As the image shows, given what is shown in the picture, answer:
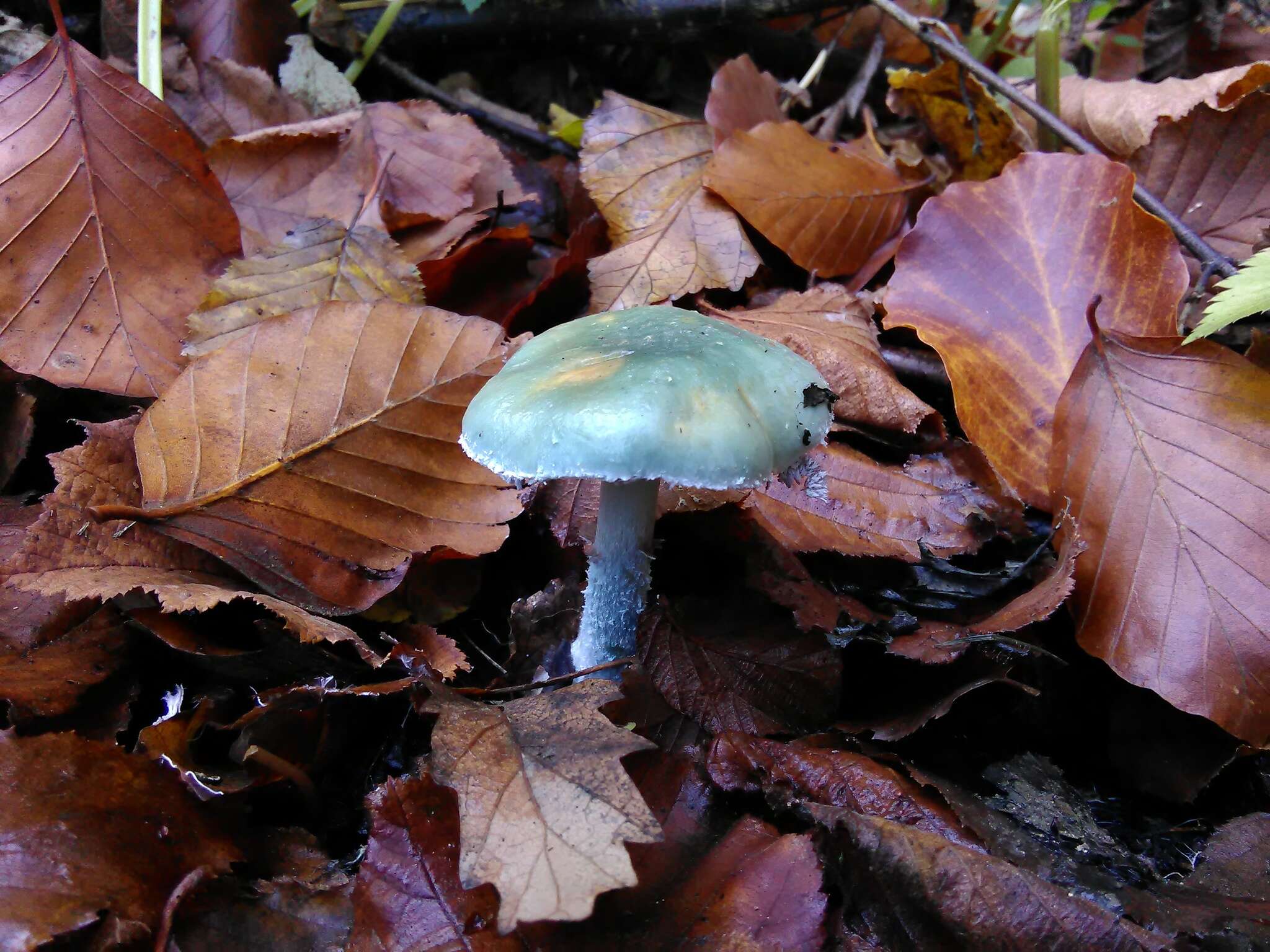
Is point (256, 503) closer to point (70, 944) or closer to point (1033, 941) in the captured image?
point (70, 944)

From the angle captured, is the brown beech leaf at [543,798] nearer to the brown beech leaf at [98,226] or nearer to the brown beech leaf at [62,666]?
the brown beech leaf at [62,666]

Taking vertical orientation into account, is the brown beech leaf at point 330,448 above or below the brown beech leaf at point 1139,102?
below

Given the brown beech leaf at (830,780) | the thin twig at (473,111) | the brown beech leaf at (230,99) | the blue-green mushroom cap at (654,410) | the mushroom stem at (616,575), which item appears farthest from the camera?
the thin twig at (473,111)

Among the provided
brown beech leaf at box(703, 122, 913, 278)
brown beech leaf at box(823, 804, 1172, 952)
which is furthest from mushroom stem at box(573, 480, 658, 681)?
brown beech leaf at box(703, 122, 913, 278)

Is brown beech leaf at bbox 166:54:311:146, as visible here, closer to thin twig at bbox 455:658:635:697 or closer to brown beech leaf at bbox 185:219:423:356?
brown beech leaf at bbox 185:219:423:356

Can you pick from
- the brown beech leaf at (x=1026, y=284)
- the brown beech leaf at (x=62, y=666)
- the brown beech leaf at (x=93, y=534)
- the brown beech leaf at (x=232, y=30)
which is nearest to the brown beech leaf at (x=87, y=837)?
the brown beech leaf at (x=62, y=666)
